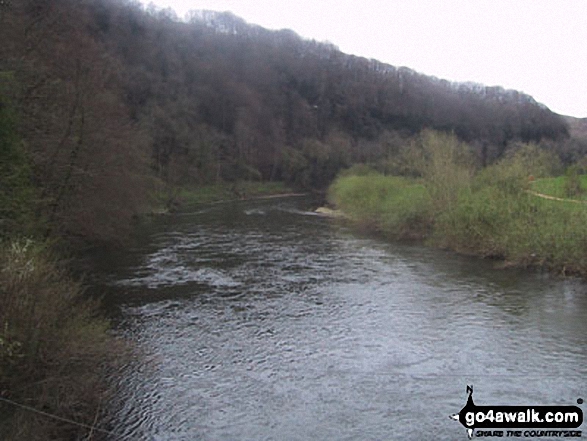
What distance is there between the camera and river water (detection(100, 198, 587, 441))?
8336mm

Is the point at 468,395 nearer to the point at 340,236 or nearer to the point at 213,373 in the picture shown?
the point at 213,373

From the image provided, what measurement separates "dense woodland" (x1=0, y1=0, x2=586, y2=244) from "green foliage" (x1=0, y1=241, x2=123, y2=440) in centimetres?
356

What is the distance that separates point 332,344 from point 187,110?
7356cm

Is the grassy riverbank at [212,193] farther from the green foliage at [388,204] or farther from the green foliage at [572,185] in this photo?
the green foliage at [572,185]

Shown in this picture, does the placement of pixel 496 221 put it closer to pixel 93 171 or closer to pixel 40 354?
pixel 93 171

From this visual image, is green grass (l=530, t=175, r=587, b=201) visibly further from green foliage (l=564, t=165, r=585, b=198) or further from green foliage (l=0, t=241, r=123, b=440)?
green foliage (l=0, t=241, r=123, b=440)

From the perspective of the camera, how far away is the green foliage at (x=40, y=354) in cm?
639

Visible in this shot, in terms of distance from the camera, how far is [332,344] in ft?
38.8

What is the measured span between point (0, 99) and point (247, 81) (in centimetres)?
12104

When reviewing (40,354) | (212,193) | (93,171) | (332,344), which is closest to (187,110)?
(212,193)

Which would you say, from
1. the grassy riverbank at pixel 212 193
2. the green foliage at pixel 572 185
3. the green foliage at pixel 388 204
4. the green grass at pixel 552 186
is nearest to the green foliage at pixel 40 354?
the green grass at pixel 552 186

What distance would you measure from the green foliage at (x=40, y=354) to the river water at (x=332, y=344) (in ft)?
2.92

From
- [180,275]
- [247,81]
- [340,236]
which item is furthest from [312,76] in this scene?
[180,275]

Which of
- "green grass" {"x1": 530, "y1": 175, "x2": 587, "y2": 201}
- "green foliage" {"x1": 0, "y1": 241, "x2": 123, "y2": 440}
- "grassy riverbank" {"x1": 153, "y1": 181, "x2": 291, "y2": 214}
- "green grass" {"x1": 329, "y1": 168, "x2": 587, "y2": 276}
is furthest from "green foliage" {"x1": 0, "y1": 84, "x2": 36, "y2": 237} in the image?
"grassy riverbank" {"x1": 153, "y1": 181, "x2": 291, "y2": 214}
